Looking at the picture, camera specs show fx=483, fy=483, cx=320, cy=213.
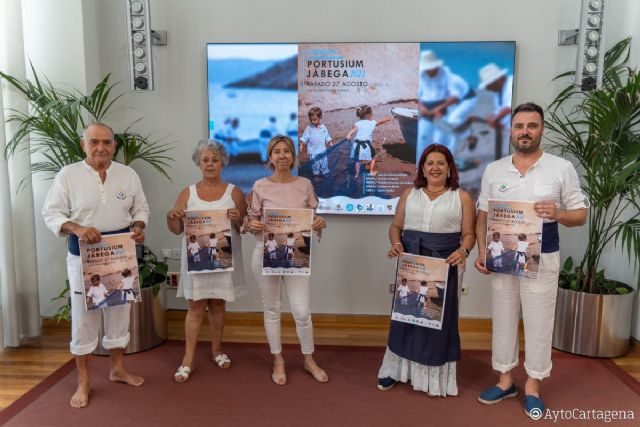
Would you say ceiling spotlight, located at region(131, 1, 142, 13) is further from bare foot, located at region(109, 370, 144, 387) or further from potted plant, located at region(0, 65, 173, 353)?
bare foot, located at region(109, 370, 144, 387)

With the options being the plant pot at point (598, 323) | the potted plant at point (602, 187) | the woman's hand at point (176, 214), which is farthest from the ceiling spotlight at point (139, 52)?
the plant pot at point (598, 323)

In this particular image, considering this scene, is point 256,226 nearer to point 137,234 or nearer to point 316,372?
point 137,234

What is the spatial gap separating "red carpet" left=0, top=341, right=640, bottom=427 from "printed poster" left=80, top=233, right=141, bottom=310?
60 centimetres

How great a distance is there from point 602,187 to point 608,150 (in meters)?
0.24

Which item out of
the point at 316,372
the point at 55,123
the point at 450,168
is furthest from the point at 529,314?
the point at 55,123

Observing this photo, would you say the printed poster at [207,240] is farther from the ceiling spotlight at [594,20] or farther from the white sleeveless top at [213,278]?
the ceiling spotlight at [594,20]

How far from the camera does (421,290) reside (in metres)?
2.59

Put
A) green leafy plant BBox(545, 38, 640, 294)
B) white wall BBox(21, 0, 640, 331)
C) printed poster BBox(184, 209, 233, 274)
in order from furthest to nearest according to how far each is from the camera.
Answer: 1. white wall BBox(21, 0, 640, 331)
2. green leafy plant BBox(545, 38, 640, 294)
3. printed poster BBox(184, 209, 233, 274)

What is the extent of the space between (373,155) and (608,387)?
2169mm

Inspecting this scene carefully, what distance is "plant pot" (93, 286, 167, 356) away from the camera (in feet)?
11.0

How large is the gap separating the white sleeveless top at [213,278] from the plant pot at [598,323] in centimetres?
229

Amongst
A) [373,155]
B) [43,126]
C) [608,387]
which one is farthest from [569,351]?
[43,126]

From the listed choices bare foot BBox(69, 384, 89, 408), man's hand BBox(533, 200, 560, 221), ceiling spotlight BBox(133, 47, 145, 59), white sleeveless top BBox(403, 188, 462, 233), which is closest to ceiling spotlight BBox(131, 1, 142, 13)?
ceiling spotlight BBox(133, 47, 145, 59)

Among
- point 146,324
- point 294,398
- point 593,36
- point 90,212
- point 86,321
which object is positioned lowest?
point 294,398
